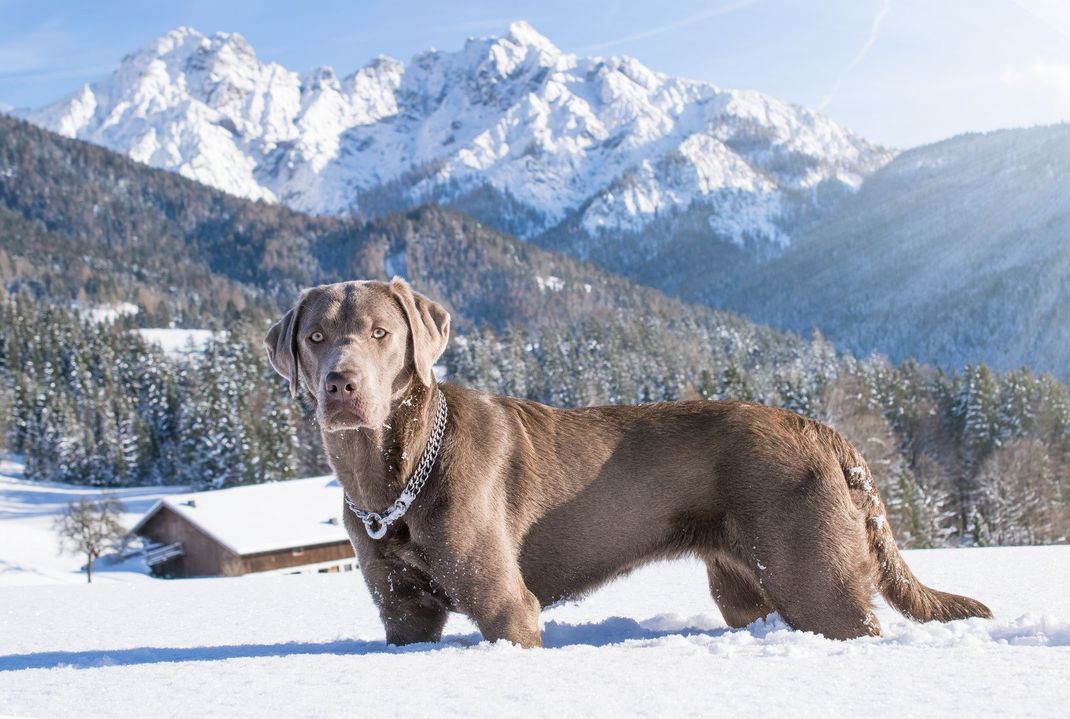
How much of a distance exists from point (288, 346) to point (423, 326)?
2.32ft

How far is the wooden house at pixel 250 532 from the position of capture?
142ft

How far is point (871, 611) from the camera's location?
14.4 feet

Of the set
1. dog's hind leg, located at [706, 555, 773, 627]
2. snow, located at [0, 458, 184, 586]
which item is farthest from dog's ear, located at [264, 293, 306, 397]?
snow, located at [0, 458, 184, 586]

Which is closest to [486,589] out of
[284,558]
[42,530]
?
[284,558]

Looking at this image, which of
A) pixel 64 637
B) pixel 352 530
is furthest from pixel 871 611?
pixel 64 637

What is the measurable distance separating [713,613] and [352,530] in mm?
2550

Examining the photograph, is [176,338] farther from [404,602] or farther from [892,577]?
[892,577]

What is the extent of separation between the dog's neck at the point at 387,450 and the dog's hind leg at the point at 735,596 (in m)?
1.80

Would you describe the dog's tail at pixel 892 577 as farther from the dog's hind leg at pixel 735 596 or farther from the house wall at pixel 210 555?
the house wall at pixel 210 555

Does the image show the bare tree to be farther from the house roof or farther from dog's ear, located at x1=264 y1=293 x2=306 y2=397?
dog's ear, located at x1=264 y1=293 x2=306 y2=397

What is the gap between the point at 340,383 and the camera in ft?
13.0

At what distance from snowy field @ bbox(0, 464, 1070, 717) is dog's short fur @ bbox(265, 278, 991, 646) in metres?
0.28

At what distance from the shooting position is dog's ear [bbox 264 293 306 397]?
4496 mm

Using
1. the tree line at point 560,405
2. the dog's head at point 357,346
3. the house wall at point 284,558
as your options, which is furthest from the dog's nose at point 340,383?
the house wall at point 284,558
